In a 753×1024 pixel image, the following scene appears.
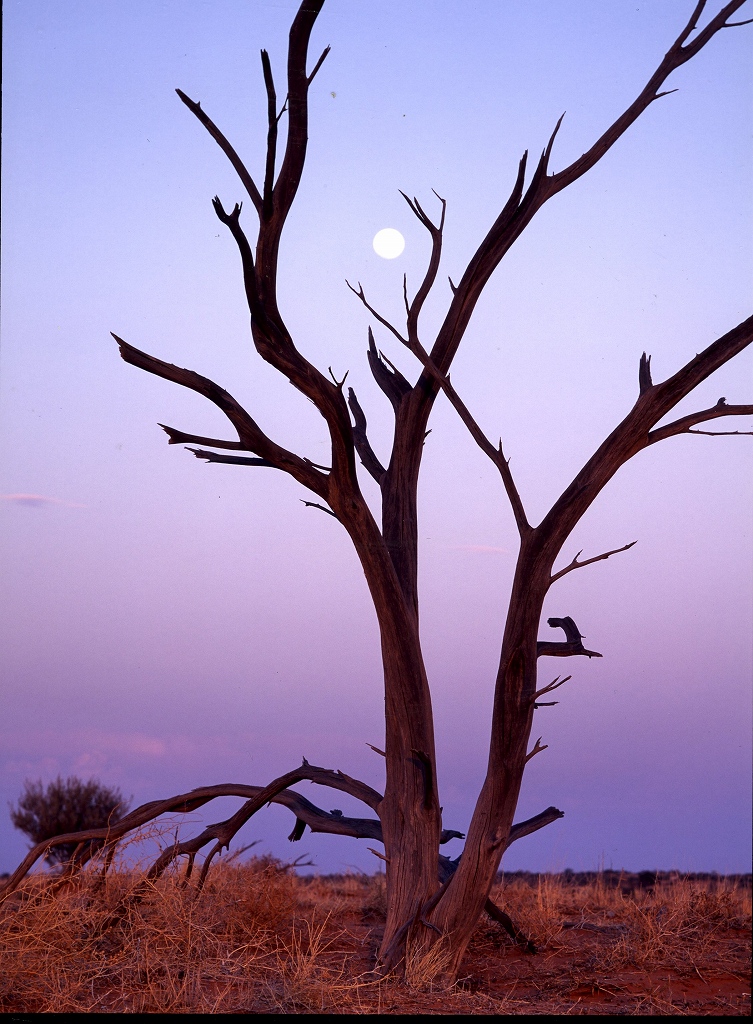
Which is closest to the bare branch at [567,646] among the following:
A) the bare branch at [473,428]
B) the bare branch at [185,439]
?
the bare branch at [473,428]

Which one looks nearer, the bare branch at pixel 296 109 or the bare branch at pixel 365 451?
the bare branch at pixel 296 109

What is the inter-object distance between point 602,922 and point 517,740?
10.9ft

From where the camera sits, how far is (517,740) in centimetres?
607

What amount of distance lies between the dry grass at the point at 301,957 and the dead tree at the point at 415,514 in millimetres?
437

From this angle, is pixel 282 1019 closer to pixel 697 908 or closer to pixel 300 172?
pixel 300 172

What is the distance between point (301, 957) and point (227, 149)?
4692 mm

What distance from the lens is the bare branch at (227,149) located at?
533 centimetres

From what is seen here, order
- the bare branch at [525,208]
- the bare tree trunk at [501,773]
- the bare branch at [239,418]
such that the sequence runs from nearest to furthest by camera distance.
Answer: the bare branch at [239,418] → the bare tree trunk at [501,773] → the bare branch at [525,208]

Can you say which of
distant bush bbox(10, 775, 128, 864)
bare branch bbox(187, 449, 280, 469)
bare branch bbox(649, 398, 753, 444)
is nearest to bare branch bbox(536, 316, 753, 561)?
bare branch bbox(649, 398, 753, 444)

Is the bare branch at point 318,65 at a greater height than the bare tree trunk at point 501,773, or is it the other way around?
the bare branch at point 318,65

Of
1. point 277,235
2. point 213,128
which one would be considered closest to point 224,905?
point 277,235

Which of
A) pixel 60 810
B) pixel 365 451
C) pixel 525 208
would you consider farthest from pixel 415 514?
pixel 60 810

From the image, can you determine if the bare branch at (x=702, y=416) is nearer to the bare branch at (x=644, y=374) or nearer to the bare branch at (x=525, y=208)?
the bare branch at (x=644, y=374)

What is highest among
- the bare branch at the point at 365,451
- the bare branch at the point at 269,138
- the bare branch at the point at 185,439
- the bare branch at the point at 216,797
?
the bare branch at the point at 269,138
